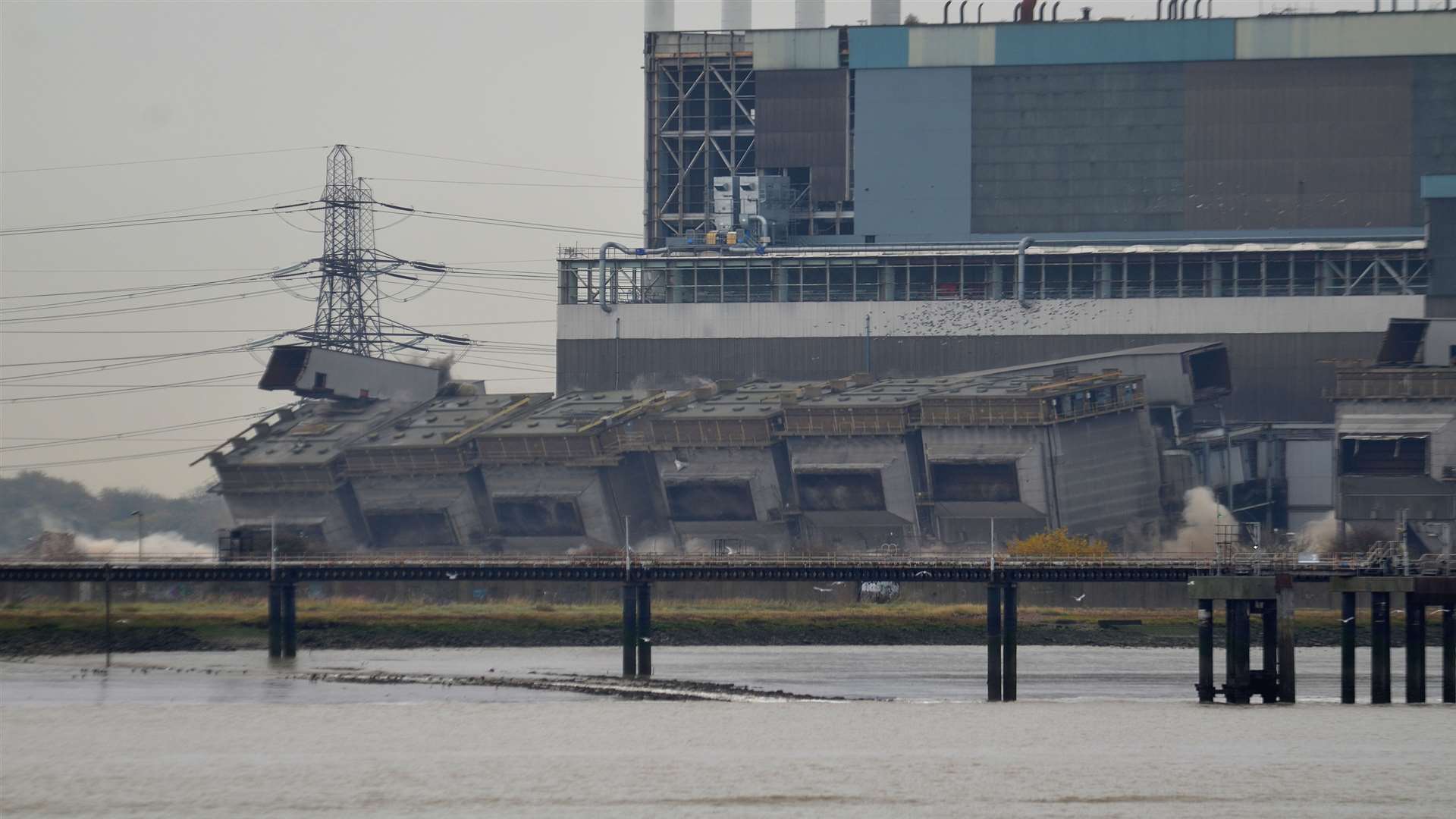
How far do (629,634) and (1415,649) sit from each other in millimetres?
30372

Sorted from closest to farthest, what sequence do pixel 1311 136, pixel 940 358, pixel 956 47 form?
pixel 940 358 → pixel 1311 136 → pixel 956 47

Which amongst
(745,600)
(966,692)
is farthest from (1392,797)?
(745,600)

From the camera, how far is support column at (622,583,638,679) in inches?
3344

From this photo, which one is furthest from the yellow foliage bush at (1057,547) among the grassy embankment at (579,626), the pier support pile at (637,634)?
the pier support pile at (637,634)

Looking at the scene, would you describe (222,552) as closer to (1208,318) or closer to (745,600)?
(745,600)

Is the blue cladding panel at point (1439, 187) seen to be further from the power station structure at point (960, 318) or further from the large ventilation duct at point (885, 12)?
the large ventilation duct at point (885, 12)

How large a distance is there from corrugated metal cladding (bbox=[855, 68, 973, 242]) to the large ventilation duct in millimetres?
9879

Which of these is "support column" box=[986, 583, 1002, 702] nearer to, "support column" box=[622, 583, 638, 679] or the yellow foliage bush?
"support column" box=[622, 583, 638, 679]

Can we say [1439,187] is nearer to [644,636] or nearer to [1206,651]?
[1206,651]

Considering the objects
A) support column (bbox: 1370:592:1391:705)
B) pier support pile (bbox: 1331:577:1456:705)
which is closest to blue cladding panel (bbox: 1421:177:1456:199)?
pier support pile (bbox: 1331:577:1456:705)

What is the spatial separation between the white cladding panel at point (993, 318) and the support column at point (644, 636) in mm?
57781

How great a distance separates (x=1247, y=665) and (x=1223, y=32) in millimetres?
84565

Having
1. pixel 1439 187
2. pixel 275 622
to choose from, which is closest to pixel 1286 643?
pixel 275 622

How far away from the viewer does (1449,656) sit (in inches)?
3000
